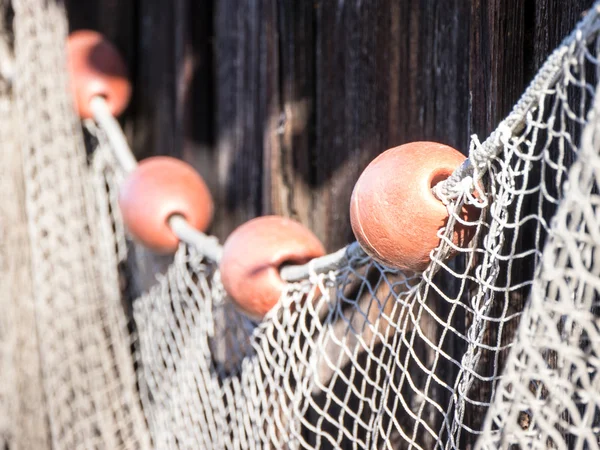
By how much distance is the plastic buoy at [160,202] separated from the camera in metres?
1.71

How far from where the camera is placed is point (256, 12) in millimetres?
1735

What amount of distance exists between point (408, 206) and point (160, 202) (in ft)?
2.99

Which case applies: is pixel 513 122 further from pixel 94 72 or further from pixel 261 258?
pixel 94 72

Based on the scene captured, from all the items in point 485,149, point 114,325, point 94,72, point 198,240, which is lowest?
point 114,325

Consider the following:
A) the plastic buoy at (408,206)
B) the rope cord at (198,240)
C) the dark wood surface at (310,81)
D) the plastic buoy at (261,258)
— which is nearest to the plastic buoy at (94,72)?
the rope cord at (198,240)

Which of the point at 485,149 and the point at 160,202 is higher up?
the point at 485,149

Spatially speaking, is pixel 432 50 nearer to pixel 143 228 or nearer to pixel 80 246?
pixel 143 228

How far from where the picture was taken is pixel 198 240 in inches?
63.9

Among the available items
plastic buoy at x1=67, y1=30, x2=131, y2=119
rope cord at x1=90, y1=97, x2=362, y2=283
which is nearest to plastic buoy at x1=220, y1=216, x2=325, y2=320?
rope cord at x1=90, y1=97, x2=362, y2=283

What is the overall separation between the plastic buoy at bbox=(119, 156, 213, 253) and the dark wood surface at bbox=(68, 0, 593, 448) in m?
0.15

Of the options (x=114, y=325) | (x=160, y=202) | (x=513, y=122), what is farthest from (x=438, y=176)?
(x=114, y=325)

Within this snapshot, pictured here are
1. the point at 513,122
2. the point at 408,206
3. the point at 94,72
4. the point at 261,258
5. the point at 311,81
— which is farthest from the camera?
the point at 94,72

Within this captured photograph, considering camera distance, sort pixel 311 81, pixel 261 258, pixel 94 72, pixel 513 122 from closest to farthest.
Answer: pixel 513 122
pixel 261 258
pixel 311 81
pixel 94 72

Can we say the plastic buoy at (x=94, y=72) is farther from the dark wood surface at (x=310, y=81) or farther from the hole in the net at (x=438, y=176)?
the hole in the net at (x=438, y=176)
